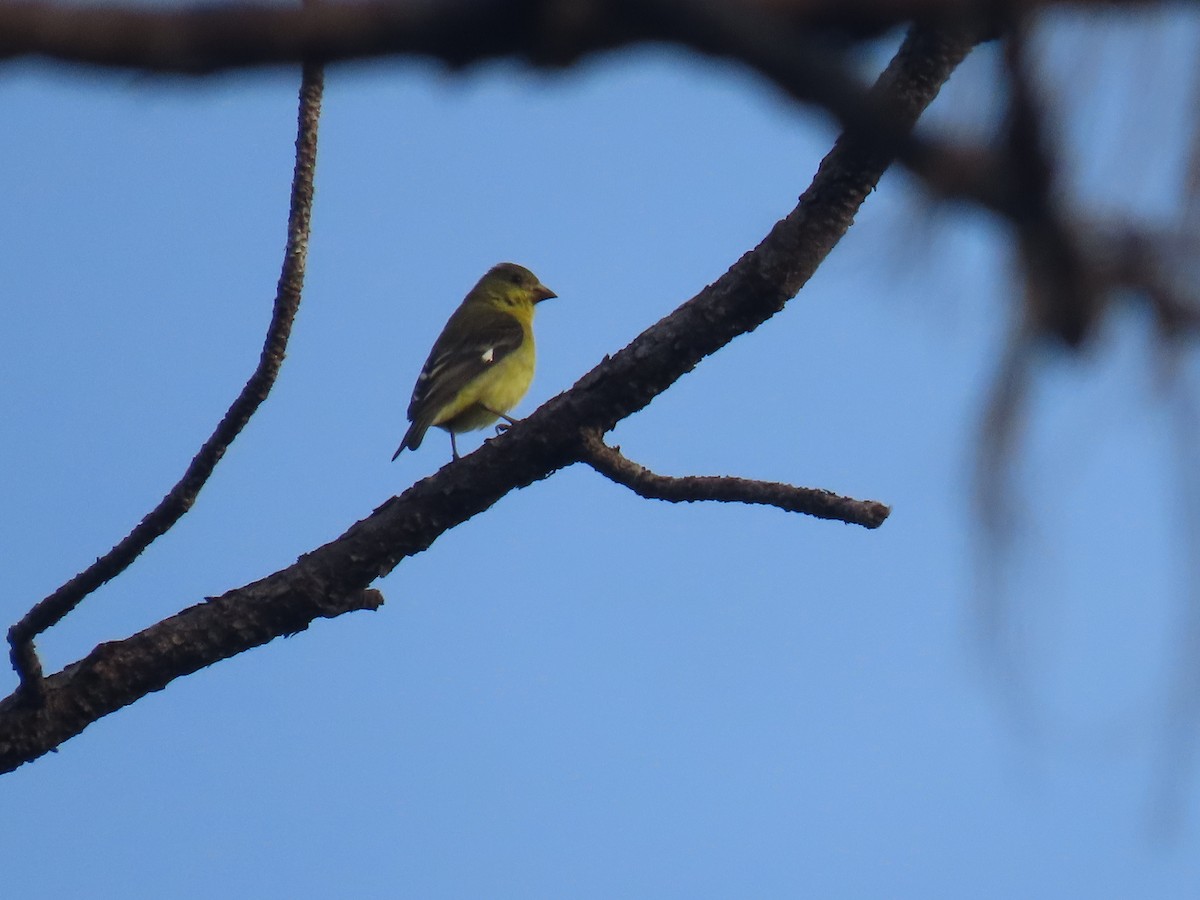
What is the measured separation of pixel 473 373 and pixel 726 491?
5199 millimetres

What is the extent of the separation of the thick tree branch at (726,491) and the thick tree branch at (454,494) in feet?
0.30

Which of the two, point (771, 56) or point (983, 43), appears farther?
point (983, 43)

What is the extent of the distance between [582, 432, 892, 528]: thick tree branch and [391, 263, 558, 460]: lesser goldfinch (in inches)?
180

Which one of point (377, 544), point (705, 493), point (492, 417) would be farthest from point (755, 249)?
point (492, 417)

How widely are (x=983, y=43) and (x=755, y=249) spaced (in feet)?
9.02

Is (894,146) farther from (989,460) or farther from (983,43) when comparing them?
(989,460)

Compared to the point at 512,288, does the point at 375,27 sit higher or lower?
lower

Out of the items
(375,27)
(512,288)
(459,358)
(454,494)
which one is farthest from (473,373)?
(375,27)

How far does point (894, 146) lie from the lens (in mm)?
1442

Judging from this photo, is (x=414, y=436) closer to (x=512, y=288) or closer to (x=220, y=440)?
(x=512, y=288)

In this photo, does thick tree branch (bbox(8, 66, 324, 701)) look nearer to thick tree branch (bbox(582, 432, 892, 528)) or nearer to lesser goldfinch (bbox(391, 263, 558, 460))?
thick tree branch (bbox(582, 432, 892, 528))

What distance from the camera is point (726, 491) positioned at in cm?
455

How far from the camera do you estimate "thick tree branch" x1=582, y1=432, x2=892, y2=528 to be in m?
4.38

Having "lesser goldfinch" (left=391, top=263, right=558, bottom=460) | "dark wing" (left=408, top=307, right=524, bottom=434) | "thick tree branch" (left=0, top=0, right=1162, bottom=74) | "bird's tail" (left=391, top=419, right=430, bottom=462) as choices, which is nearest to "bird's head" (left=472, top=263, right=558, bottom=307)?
"lesser goldfinch" (left=391, top=263, right=558, bottom=460)
